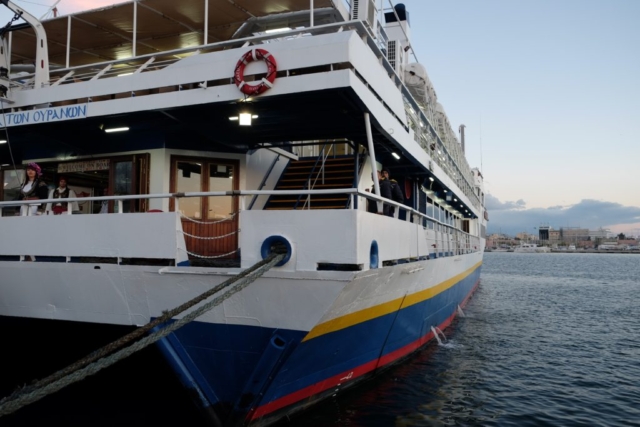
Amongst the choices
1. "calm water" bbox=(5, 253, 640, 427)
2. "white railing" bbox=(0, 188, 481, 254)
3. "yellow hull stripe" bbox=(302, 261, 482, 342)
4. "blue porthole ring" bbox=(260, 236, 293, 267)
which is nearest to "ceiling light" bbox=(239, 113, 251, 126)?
"white railing" bbox=(0, 188, 481, 254)

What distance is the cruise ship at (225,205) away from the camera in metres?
6.24

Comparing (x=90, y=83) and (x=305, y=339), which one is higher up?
(x=90, y=83)

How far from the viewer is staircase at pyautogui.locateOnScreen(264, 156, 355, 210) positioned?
1131 cm

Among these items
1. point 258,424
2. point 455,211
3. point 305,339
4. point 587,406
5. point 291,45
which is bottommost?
point 587,406

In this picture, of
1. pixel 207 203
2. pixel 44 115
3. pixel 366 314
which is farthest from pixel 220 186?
pixel 366 314

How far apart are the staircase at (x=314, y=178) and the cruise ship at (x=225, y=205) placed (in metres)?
0.06

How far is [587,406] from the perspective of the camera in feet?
29.8

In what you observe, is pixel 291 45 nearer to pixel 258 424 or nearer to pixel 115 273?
pixel 115 273

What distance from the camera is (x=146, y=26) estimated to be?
34.7 ft

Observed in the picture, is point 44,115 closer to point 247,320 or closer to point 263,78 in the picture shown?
point 263,78

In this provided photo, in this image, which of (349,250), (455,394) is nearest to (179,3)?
(349,250)

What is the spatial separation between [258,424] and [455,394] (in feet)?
15.0

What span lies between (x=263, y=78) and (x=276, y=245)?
2.65 m

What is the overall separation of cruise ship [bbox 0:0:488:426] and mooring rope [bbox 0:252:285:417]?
5 cm
